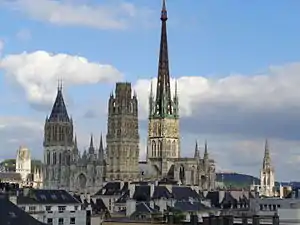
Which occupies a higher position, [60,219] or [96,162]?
[96,162]

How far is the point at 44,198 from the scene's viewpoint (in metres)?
81.4

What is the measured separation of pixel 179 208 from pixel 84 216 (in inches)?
1508

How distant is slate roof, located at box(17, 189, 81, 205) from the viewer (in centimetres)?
7894

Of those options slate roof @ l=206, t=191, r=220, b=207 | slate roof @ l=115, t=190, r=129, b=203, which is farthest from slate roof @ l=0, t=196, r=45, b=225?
slate roof @ l=206, t=191, r=220, b=207

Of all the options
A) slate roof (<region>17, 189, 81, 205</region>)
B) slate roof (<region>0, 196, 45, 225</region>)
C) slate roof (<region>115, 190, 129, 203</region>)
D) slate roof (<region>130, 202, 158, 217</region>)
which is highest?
slate roof (<region>115, 190, 129, 203</region>)

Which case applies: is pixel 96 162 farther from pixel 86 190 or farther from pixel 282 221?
pixel 282 221

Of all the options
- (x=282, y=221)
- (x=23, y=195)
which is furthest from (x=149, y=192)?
(x=282, y=221)

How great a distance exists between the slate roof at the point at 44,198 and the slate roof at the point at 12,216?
19083mm

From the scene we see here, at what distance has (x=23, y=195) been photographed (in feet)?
266

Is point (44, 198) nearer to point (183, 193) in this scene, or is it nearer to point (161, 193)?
point (161, 193)

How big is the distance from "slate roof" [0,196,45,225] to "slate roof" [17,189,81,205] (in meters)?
19.1

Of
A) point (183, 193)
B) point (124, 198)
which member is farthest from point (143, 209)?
point (183, 193)

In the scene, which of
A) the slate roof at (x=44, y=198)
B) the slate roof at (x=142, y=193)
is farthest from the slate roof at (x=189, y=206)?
the slate roof at (x=44, y=198)

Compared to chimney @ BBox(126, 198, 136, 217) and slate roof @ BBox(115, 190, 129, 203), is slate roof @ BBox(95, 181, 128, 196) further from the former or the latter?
chimney @ BBox(126, 198, 136, 217)
